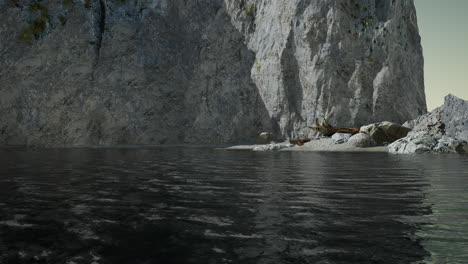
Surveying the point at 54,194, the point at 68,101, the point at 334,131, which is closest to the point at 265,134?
the point at 334,131

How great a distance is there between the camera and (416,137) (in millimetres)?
23375

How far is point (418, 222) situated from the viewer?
17.1 feet

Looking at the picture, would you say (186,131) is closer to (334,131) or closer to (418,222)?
(334,131)

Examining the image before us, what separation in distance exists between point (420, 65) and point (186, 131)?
24.2 meters

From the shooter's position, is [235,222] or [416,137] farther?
[416,137]

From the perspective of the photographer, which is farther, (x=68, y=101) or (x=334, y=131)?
(x=68, y=101)

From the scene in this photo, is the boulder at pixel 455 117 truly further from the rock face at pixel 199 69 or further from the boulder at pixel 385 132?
the rock face at pixel 199 69

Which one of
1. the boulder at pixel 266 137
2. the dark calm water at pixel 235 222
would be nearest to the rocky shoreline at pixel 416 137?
the boulder at pixel 266 137

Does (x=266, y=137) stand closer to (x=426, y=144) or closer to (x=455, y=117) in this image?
(x=426, y=144)

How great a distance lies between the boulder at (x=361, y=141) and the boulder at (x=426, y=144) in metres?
2.24

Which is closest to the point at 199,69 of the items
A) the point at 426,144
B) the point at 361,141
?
the point at 361,141

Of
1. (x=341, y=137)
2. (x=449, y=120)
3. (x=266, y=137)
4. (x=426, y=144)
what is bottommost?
(x=426, y=144)

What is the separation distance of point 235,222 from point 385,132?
23.5 m

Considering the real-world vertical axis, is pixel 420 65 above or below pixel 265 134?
above
